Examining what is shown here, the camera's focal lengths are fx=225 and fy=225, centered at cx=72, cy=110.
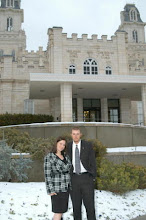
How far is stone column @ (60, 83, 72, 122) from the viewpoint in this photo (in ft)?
56.9

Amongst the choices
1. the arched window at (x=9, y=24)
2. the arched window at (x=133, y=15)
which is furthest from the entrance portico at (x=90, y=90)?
the arched window at (x=133, y=15)

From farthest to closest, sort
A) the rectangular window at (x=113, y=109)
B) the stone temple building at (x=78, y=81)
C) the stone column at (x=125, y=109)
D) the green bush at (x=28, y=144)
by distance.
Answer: the rectangular window at (x=113, y=109) → the stone column at (x=125, y=109) → the stone temple building at (x=78, y=81) → the green bush at (x=28, y=144)

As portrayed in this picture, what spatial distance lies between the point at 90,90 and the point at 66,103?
4.26 meters

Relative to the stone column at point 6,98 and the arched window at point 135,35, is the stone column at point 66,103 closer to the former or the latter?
the stone column at point 6,98

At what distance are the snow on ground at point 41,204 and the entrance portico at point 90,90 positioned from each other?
35.9 feet

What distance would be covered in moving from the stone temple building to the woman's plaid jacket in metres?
13.3

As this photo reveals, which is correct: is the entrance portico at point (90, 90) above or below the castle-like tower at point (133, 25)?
below

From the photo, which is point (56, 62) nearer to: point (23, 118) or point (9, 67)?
point (9, 67)

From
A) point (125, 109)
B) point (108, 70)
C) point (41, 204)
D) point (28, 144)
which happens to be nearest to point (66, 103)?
point (28, 144)

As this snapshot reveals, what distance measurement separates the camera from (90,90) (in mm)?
20891

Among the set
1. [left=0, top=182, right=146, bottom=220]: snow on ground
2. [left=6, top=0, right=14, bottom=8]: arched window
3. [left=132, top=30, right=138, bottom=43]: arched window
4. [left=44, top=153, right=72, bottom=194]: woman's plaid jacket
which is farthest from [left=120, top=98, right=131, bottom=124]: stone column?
[left=6, top=0, right=14, bottom=8]: arched window

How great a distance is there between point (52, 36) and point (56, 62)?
2992 millimetres

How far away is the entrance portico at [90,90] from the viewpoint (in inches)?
682

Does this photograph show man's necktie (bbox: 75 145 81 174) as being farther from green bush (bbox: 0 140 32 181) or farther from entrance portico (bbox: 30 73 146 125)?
entrance portico (bbox: 30 73 146 125)
